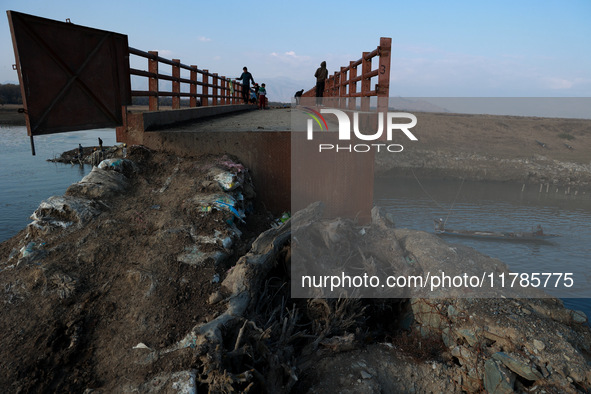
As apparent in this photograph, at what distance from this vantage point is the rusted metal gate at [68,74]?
190 inches

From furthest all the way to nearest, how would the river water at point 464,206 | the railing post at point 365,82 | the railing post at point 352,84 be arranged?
the river water at point 464,206
the railing post at point 352,84
the railing post at point 365,82

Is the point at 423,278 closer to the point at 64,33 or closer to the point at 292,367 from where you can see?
the point at 292,367

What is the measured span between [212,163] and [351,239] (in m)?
2.85

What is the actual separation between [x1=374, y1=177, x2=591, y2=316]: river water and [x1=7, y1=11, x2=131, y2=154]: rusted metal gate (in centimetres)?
1946

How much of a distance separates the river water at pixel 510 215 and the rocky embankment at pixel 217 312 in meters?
13.9

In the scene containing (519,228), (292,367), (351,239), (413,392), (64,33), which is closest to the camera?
(292,367)

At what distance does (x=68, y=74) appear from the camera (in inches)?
216

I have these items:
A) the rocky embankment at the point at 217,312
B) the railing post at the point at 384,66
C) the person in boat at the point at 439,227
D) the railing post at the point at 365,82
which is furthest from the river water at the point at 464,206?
the railing post at the point at 384,66

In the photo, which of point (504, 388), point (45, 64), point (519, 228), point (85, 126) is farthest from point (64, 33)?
point (519, 228)

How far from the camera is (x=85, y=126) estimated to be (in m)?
5.93

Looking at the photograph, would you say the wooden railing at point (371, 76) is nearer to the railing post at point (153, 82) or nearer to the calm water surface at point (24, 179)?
the railing post at point (153, 82)

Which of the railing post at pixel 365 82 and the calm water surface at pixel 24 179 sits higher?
the railing post at pixel 365 82

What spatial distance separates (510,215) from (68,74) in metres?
35.5

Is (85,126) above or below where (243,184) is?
above
